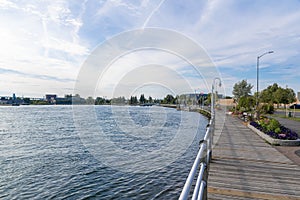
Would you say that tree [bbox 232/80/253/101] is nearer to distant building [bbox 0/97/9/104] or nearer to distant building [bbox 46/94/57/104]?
distant building [bbox 46/94/57/104]

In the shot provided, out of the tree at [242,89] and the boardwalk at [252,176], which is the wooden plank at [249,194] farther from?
the tree at [242,89]

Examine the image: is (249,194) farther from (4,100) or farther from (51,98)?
(4,100)

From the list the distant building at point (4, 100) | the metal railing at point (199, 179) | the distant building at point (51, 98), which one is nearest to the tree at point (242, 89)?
the metal railing at point (199, 179)

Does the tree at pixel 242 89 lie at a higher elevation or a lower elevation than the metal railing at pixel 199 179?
higher

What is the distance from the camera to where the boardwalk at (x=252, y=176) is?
4512 mm

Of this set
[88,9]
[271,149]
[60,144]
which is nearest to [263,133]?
[271,149]

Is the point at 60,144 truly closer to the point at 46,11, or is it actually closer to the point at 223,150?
the point at 46,11

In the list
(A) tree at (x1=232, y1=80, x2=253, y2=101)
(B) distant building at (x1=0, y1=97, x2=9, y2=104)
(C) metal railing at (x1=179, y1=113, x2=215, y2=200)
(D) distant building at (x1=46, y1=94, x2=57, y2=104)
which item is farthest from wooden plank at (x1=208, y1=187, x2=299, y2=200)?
(B) distant building at (x1=0, y1=97, x2=9, y2=104)

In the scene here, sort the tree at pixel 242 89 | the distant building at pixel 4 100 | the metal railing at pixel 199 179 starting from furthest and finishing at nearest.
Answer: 1. the distant building at pixel 4 100
2. the tree at pixel 242 89
3. the metal railing at pixel 199 179

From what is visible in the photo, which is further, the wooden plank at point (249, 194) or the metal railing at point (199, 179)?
the wooden plank at point (249, 194)

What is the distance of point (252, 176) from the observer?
218 inches

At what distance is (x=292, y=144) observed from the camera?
978cm

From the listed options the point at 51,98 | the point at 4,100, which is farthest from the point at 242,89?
the point at 4,100

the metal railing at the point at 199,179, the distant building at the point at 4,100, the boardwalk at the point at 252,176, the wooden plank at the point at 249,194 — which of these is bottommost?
the wooden plank at the point at 249,194
